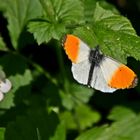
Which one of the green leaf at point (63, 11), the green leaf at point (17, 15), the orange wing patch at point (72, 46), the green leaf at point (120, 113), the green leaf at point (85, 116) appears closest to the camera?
the orange wing patch at point (72, 46)

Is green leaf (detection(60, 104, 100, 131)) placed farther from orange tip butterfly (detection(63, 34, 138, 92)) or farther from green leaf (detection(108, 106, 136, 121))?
orange tip butterfly (detection(63, 34, 138, 92))

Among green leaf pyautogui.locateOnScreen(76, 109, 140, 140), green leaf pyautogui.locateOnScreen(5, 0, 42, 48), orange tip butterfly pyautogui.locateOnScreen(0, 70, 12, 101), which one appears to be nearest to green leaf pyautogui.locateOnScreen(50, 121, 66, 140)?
green leaf pyautogui.locateOnScreen(76, 109, 140, 140)

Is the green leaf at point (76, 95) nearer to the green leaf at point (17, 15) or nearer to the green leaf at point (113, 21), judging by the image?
the green leaf at point (17, 15)

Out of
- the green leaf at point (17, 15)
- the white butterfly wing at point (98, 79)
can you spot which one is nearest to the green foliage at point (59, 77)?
the green leaf at point (17, 15)

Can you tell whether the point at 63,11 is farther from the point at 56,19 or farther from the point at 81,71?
the point at 81,71

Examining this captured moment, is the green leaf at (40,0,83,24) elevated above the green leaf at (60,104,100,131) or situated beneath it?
elevated above
